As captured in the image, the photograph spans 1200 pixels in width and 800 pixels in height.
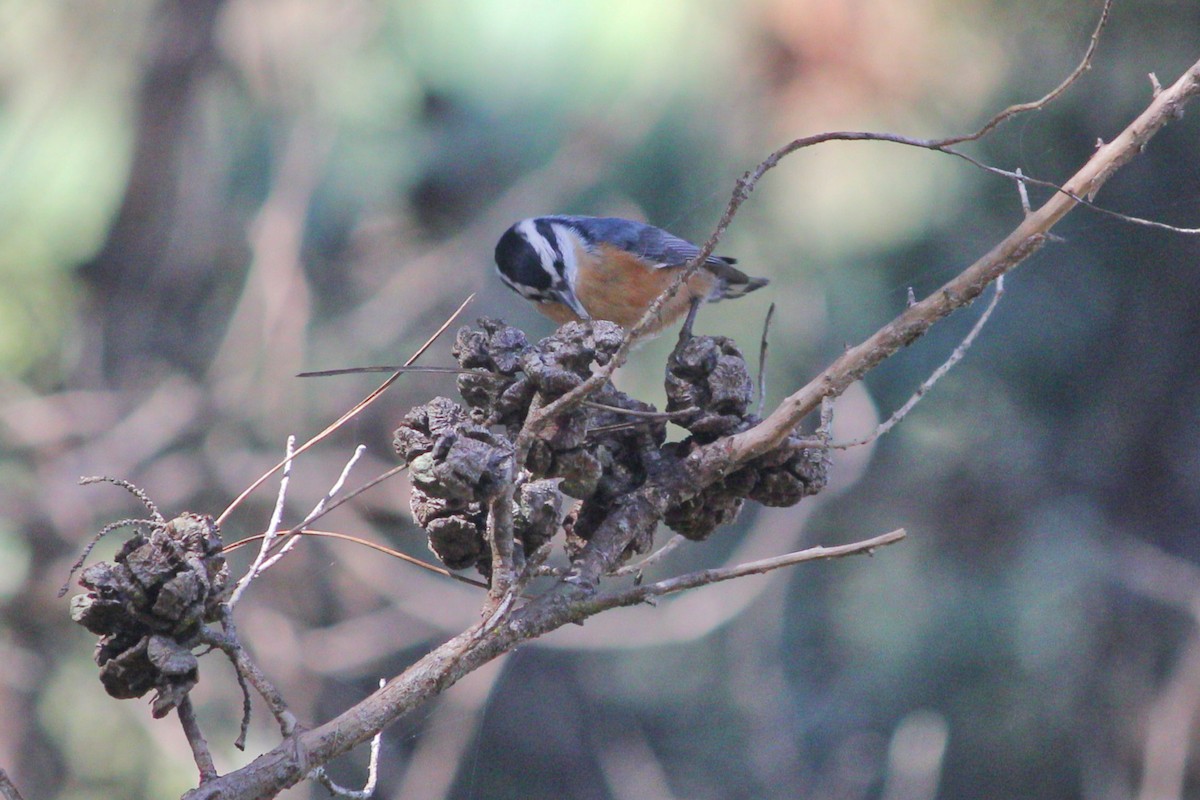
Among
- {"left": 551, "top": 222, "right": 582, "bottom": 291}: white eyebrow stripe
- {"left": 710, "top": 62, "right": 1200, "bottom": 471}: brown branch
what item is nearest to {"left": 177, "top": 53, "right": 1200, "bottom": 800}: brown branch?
{"left": 710, "top": 62, "right": 1200, "bottom": 471}: brown branch

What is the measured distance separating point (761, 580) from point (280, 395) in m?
1.95

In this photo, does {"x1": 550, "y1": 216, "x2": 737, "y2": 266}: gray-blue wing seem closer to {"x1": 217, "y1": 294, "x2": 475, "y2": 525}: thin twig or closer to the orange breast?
the orange breast

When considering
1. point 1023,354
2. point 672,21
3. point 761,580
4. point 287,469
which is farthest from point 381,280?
point 287,469

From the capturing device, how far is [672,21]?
4145 millimetres

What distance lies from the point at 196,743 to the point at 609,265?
2.23 meters

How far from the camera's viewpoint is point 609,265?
9.50 ft

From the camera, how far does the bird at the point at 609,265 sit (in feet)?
8.63

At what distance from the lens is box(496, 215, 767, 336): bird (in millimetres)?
2629

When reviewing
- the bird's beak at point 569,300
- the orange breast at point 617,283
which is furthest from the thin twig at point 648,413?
the orange breast at point 617,283

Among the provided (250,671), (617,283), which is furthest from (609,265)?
(250,671)

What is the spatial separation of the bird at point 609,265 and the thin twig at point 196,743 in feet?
6.05

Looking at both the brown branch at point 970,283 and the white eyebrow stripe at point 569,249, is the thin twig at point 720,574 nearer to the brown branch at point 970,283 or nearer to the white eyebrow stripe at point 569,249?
the brown branch at point 970,283

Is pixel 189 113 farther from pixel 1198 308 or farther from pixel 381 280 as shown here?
pixel 1198 308

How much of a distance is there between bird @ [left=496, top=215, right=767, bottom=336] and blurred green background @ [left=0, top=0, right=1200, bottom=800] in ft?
1.87
